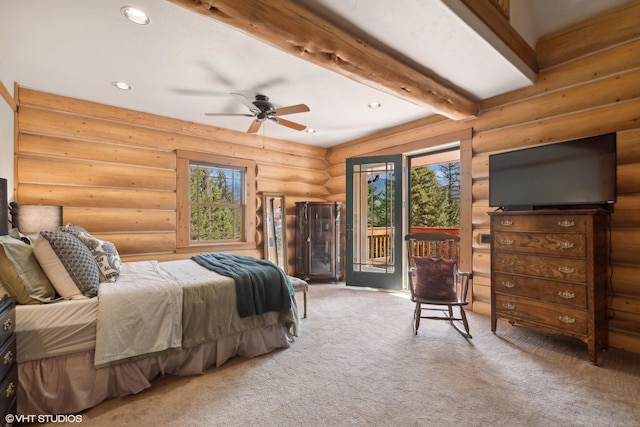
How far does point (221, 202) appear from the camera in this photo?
4.96 meters

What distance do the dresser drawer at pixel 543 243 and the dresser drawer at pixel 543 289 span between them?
0.25 m

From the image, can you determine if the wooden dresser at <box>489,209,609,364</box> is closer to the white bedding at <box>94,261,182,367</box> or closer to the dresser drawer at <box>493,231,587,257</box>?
the dresser drawer at <box>493,231,587,257</box>

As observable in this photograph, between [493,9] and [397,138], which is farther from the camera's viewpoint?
[397,138]

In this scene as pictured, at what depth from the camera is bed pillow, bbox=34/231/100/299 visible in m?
1.85

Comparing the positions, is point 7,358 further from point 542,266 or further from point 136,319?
point 542,266

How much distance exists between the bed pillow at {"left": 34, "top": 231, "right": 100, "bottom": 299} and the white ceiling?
164 cm

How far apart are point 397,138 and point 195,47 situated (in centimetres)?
316

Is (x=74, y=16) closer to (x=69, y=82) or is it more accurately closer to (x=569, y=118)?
(x=69, y=82)

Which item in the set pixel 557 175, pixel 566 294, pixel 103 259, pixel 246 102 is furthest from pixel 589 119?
pixel 103 259

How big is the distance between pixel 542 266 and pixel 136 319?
326 cm

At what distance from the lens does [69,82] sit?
309 centimetres

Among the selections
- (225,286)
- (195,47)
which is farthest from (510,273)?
(195,47)

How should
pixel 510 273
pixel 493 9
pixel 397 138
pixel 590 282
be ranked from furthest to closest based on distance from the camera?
pixel 397 138 < pixel 510 273 < pixel 493 9 < pixel 590 282

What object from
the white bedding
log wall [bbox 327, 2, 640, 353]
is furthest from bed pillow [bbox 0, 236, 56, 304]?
log wall [bbox 327, 2, 640, 353]
